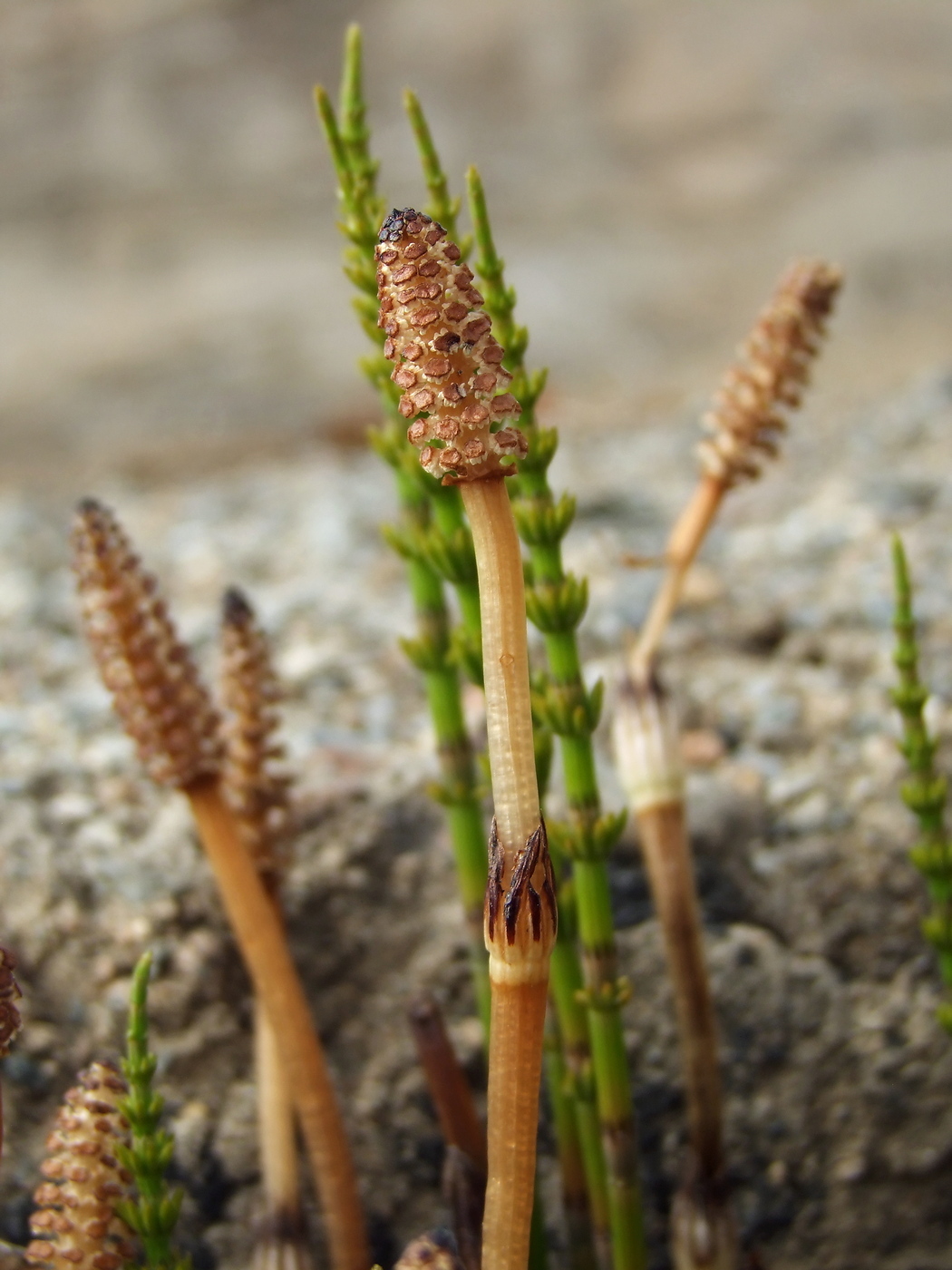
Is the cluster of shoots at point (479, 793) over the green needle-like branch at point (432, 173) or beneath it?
beneath

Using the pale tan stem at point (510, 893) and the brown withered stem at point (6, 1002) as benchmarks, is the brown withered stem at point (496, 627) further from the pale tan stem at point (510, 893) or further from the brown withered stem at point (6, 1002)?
the brown withered stem at point (6, 1002)

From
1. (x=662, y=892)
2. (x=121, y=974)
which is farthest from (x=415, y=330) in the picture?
(x=121, y=974)

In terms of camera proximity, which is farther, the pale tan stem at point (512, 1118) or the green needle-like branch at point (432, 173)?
the green needle-like branch at point (432, 173)

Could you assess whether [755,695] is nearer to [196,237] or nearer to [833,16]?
[196,237]

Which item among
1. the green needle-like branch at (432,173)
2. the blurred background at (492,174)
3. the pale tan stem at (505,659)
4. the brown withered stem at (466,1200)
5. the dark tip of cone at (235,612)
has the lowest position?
the brown withered stem at (466,1200)

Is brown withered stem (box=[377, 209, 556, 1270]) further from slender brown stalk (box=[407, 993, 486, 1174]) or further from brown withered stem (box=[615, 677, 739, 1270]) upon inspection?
brown withered stem (box=[615, 677, 739, 1270])

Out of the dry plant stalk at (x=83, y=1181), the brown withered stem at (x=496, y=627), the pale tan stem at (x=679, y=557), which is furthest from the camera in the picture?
the pale tan stem at (x=679, y=557)

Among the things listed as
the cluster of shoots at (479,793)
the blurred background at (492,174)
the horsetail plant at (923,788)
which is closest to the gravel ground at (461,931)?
the cluster of shoots at (479,793)
